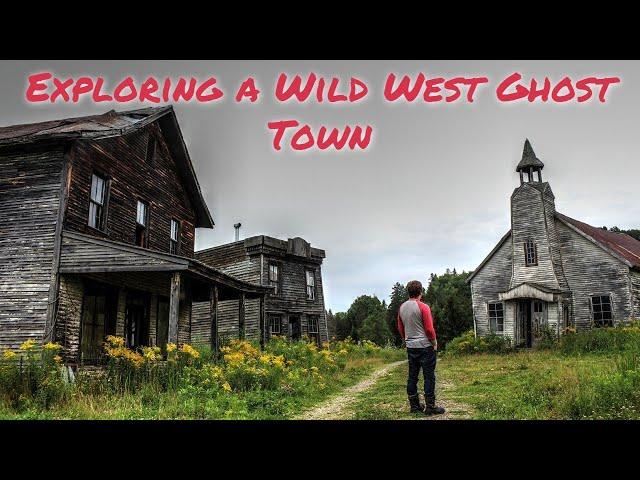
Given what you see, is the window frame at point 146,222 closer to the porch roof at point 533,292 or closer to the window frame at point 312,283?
the window frame at point 312,283

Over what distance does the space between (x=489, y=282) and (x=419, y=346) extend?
823 inches

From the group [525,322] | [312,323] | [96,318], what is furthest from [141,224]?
[525,322]

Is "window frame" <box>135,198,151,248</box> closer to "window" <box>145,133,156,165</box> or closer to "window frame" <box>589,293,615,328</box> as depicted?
"window" <box>145,133,156,165</box>

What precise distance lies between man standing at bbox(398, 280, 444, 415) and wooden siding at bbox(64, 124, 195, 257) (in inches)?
354

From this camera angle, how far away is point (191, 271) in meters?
11.8

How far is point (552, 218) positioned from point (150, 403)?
70.8 feet

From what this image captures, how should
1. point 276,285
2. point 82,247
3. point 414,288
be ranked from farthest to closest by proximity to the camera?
point 276,285, point 82,247, point 414,288

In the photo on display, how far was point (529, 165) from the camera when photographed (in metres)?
24.6

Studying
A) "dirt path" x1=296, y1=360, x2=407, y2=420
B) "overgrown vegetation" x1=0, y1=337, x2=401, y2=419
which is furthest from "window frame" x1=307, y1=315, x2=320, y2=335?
"dirt path" x1=296, y1=360, x2=407, y2=420

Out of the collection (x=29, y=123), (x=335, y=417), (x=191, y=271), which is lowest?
(x=335, y=417)

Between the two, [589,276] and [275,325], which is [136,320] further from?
[589,276]
